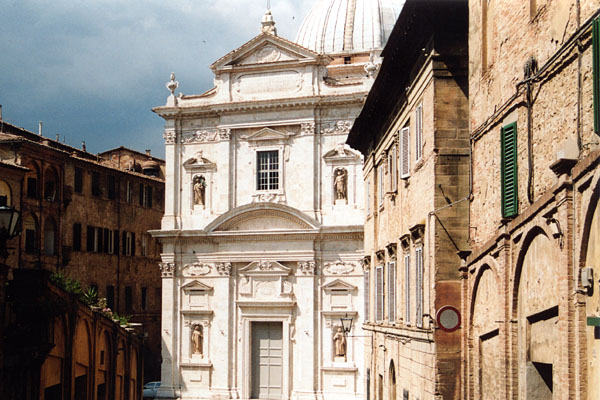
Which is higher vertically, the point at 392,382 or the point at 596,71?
the point at 596,71

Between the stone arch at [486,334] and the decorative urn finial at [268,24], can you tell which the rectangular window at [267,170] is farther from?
the stone arch at [486,334]

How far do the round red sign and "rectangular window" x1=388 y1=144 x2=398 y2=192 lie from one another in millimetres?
6395

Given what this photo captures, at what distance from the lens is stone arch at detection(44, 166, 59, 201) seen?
44.2 meters

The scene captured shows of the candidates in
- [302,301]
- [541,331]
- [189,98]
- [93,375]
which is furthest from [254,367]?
[541,331]

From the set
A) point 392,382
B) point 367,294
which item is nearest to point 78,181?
point 367,294

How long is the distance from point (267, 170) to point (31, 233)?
11652mm

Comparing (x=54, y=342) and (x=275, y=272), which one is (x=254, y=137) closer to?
(x=275, y=272)

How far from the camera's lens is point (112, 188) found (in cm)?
5053

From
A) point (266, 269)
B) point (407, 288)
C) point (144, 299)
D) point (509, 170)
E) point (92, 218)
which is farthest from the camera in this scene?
point (144, 299)

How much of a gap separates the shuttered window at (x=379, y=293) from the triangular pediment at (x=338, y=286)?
58.4 ft

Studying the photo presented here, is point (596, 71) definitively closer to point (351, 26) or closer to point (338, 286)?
point (338, 286)

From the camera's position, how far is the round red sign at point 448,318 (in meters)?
15.3

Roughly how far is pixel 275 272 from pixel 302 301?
194 cm

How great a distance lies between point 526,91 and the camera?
11578 mm
